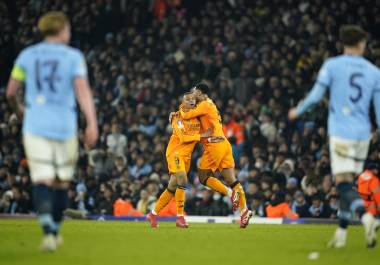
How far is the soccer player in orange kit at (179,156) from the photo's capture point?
56.6 ft

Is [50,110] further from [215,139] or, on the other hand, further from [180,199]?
[215,139]

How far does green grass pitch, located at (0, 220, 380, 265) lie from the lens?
9.79 meters

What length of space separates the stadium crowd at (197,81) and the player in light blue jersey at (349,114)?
10.4m

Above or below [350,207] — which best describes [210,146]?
above

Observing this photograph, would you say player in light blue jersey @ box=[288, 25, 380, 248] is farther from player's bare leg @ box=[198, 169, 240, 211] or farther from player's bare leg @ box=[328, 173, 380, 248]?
player's bare leg @ box=[198, 169, 240, 211]

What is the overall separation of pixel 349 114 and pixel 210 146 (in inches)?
268

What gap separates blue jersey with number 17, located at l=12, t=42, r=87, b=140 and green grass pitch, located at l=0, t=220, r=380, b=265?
1477 mm

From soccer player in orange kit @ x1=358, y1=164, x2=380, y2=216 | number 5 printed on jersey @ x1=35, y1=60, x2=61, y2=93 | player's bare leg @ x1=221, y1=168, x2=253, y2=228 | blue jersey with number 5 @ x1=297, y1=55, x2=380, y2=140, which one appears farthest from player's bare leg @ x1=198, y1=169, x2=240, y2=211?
number 5 printed on jersey @ x1=35, y1=60, x2=61, y2=93

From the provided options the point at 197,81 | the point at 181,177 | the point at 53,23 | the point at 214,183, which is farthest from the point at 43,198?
the point at 197,81

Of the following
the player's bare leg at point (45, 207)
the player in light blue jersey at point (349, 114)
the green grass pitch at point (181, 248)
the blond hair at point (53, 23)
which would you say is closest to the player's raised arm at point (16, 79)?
the blond hair at point (53, 23)

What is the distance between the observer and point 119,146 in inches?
1059

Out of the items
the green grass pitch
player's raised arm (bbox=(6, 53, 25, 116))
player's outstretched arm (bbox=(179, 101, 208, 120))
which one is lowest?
the green grass pitch

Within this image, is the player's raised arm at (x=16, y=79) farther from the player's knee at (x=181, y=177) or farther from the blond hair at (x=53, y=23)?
the player's knee at (x=181, y=177)

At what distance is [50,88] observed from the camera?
1016cm
